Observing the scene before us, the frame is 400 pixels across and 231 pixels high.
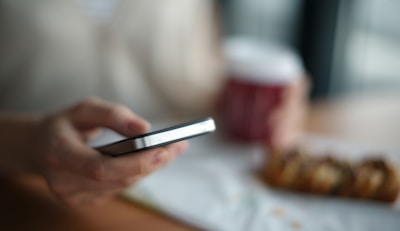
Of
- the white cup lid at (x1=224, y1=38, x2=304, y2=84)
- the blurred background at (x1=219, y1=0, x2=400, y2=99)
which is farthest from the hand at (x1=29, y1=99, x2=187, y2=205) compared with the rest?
the blurred background at (x1=219, y1=0, x2=400, y2=99)

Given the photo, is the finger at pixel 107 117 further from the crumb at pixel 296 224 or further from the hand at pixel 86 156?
the crumb at pixel 296 224

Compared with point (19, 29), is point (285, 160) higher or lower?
lower

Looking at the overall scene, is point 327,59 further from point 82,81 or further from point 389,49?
point 82,81

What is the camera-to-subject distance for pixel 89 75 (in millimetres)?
808

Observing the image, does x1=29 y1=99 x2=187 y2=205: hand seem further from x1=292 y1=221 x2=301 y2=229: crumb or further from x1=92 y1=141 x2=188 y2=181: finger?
x1=292 y1=221 x2=301 y2=229: crumb

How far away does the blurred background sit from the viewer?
1.54 meters

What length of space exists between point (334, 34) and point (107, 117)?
119 centimetres

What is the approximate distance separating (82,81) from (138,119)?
383mm

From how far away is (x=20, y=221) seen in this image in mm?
500

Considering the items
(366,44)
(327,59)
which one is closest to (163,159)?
(327,59)

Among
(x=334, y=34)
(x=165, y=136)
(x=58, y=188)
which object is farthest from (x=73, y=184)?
(x=334, y=34)

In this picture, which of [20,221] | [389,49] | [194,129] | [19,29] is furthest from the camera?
[389,49]

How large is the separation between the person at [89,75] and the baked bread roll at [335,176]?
6.5 inches

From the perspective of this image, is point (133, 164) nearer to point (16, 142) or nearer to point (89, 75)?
point (16, 142)
